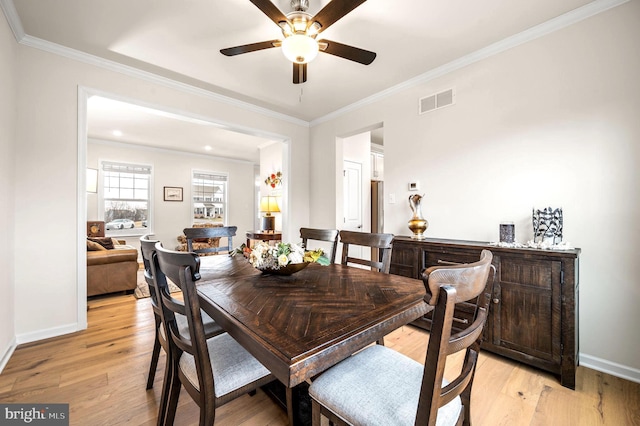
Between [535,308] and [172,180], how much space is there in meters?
7.34

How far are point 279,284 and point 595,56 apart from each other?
2.82m

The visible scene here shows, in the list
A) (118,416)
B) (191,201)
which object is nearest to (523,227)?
(118,416)

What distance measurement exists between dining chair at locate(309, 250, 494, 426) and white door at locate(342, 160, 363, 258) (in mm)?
3337

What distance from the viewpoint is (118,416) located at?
1.52 m

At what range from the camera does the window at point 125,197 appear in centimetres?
600

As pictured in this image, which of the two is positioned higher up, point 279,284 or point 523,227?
point 523,227

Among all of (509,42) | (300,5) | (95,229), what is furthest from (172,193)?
(509,42)

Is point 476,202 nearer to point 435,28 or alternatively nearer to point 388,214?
point 388,214

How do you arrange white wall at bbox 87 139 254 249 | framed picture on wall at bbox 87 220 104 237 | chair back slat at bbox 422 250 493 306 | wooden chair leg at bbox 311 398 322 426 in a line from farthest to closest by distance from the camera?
white wall at bbox 87 139 254 249
framed picture on wall at bbox 87 220 104 237
wooden chair leg at bbox 311 398 322 426
chair back slat at bbox 422 250 493 306

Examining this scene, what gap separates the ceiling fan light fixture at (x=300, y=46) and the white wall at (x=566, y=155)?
1.71m

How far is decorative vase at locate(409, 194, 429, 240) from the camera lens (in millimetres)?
2768

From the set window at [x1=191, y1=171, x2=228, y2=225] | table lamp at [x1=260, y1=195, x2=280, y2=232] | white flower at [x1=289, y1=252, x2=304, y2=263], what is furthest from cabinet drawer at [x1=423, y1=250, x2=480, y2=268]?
window at [x1=191, y1=171, x2=228, y2=225]

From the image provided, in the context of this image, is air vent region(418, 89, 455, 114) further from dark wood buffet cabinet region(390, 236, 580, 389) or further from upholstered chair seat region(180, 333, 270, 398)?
upholstered chair seat region(180, 333, 270, 398)

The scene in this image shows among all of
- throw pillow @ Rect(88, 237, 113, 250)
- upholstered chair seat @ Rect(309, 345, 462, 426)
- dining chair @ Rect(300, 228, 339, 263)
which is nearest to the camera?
Answer: upholstered chair seat @ Rect(309, 345, 462, 426)
